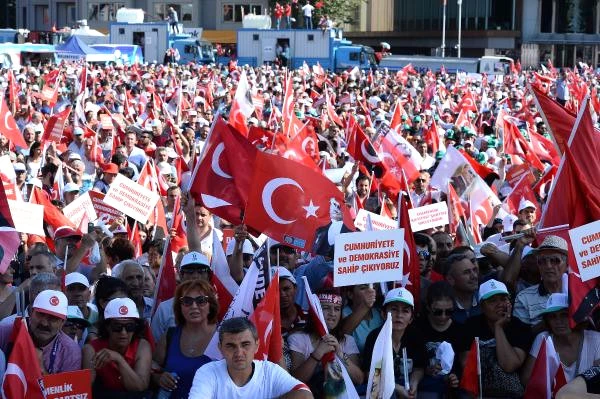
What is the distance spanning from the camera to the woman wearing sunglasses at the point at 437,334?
6953mm

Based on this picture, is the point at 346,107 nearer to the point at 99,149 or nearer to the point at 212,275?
the point at 99,149

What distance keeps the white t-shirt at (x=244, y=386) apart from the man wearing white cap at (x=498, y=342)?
58.0 inches

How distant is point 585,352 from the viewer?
22.4ft

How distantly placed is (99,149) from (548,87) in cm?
2277

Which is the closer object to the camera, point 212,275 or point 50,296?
point 50,296

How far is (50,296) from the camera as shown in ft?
21.9

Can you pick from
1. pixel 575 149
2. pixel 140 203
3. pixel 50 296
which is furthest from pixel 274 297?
pixel 140 203

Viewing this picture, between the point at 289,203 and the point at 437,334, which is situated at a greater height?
the point at 289,203

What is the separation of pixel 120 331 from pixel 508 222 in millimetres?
5666

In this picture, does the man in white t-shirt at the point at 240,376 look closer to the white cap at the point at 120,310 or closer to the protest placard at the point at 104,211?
the white cap at the point at 120,310

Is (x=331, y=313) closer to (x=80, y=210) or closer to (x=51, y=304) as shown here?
(x=51, y=304)

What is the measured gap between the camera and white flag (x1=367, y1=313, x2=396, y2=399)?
255 inches

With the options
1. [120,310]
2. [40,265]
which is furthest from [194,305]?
[40,265]

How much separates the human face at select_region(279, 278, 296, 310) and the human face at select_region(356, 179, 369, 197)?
5.75 metres
